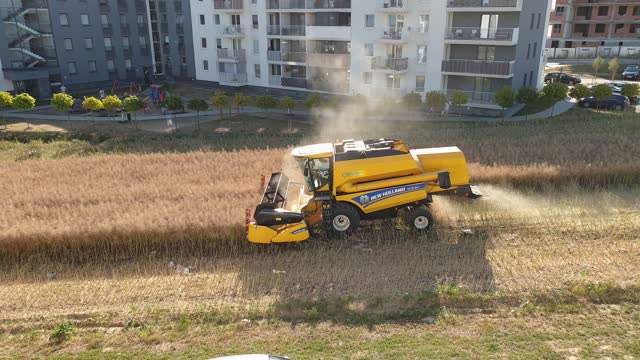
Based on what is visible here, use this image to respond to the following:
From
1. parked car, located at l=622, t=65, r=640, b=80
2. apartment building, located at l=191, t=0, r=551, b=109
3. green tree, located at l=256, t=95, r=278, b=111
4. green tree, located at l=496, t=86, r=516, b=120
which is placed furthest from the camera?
parked car, located at l=622, t=65, r=640, b=80

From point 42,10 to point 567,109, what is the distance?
44.5 m

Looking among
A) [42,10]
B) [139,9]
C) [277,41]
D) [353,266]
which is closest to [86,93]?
[42,10]

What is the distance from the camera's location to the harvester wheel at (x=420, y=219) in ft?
43.7

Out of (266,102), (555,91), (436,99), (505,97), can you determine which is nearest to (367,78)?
(436,99)

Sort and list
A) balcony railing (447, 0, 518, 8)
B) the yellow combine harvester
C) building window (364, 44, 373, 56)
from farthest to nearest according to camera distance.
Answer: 1. building window (364, 44, 373, 56)
2. balcony railing (447, 0, 518, 8)
3. the yellow combine harvester

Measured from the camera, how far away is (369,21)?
36781 mm

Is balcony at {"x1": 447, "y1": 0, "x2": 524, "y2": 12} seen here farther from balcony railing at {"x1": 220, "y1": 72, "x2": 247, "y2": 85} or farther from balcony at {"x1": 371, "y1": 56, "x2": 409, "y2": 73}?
balcony railing at {"x1": 220, "y1": 72, "x2": 247, "y2": 85}

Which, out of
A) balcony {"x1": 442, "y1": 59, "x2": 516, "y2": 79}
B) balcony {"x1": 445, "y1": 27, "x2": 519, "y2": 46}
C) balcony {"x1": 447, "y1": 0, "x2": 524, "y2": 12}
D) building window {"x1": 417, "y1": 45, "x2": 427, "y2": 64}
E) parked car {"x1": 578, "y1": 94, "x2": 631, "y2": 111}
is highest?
balcony {"x1": 447, "y1": 0, "x2": 524, "y2": 12}

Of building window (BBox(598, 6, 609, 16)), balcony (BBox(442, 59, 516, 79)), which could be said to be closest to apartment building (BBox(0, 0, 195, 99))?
balcony (BBox(442, 59, 516, 79))

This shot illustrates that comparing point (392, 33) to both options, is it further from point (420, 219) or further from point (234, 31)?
point (420, 219)

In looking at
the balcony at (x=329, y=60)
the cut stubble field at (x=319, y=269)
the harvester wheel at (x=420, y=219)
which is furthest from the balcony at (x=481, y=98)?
the harvester wheel at (x=420, y=219)

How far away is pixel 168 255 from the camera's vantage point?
43.7ft

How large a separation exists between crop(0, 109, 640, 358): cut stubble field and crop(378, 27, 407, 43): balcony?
60.1 ft

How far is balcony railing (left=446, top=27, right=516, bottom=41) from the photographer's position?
32.2 m
